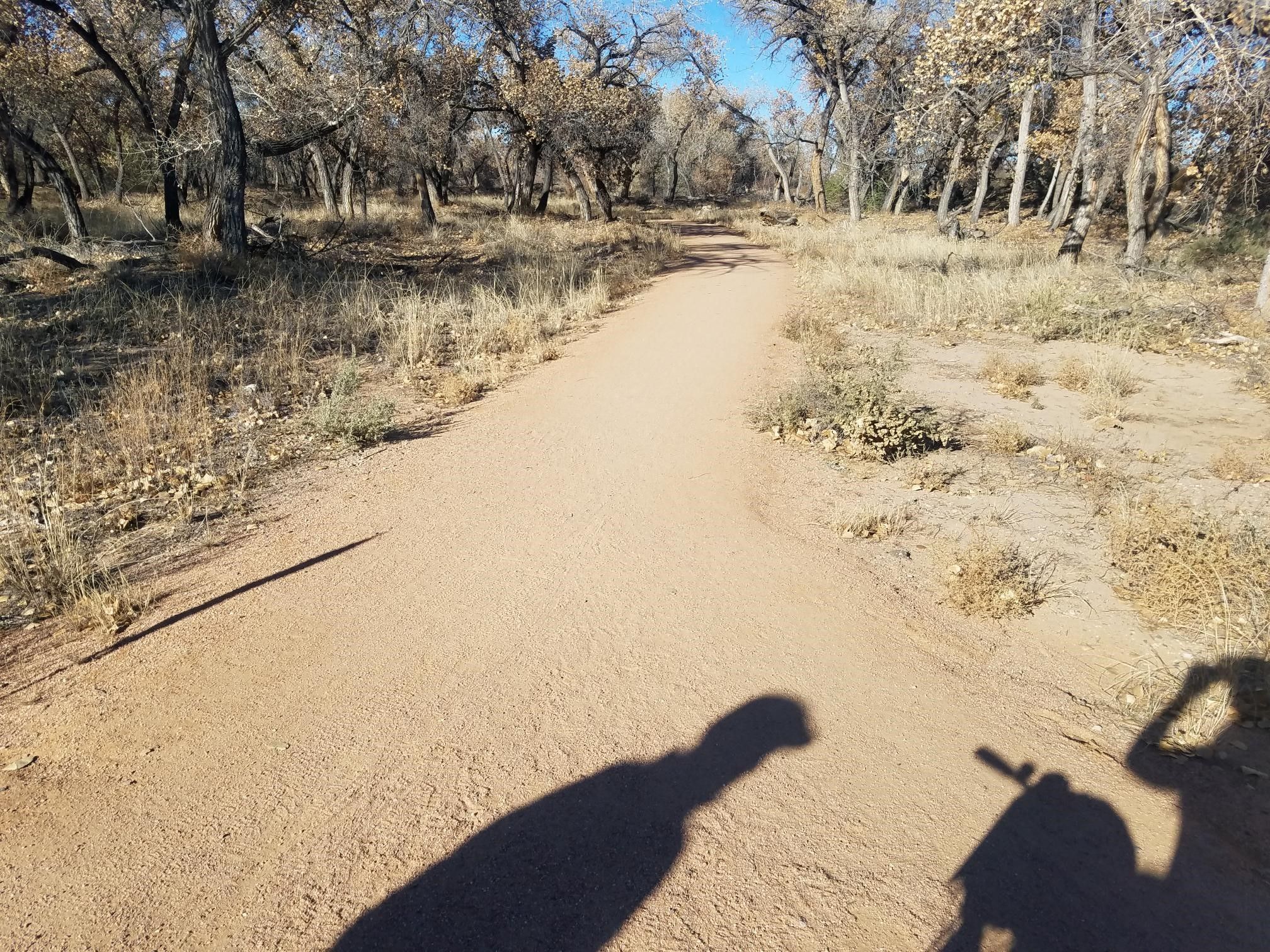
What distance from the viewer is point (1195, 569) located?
381cm

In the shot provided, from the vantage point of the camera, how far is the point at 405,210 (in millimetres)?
24047

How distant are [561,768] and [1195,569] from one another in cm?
365

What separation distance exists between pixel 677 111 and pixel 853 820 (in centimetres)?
4756

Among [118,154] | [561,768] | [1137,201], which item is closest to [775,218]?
[1137,201]

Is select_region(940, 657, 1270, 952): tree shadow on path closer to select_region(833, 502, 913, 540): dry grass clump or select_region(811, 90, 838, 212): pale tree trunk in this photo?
select_region(833, 502, 913, 540): dry grass clump

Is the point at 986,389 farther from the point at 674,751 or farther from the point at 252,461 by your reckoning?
the point at 252,461

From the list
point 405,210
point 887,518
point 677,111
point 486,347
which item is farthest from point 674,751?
point 677,111

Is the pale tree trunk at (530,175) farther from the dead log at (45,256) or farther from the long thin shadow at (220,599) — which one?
the long thin shadow at (220,599)

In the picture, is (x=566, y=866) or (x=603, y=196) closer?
(x=566, y=866)

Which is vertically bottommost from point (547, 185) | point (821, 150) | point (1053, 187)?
point (547, 185)

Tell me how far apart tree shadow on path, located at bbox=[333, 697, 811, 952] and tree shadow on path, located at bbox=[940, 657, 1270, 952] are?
0.87 m

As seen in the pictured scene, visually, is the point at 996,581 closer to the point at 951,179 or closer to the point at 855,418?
the point at 855,418

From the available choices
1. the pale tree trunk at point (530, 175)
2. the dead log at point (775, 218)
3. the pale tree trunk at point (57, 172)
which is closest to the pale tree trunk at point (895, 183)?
the dead log at point (775, 218)

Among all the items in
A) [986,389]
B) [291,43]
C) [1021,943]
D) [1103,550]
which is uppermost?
[291,43]
